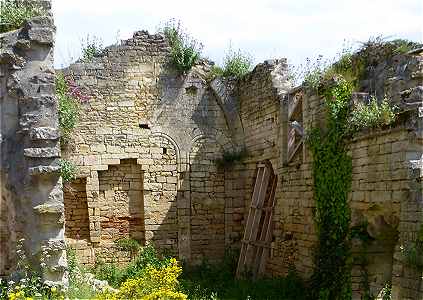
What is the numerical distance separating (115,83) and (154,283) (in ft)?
24.7

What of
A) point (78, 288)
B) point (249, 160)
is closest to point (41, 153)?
point (78, 288)

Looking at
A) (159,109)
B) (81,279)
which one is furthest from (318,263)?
(159,109)

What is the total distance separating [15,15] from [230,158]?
625cm

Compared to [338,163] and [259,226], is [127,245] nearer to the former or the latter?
[259,226]

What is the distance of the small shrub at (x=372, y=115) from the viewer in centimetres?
829

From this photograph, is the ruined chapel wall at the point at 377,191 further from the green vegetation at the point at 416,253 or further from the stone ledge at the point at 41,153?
the stone ledge at the point at 41,153

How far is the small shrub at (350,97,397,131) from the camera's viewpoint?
8289 millimetres

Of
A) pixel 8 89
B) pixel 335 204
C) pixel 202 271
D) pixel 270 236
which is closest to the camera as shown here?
pixel 8 89

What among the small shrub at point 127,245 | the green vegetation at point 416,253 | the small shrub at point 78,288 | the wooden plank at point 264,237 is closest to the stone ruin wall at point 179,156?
the small shrub at point 127,245

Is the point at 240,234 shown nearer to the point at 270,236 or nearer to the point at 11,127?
the point at 270,236

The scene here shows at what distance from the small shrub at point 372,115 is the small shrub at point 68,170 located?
5.91 meters

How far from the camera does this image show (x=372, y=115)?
8.63 metres

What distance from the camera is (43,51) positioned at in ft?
27.2

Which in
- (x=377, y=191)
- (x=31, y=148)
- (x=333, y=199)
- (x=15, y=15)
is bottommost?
(x=333, y=199)
